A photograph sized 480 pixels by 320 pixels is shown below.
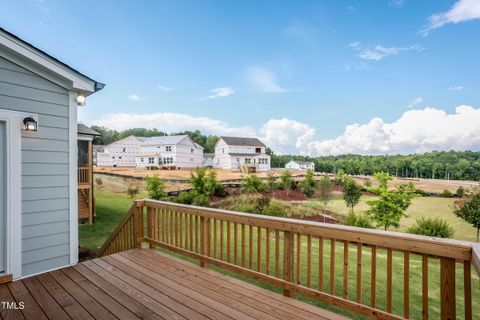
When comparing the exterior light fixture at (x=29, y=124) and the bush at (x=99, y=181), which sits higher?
the exterior light fixture at (x=29, y=124)

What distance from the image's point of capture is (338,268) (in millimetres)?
5883

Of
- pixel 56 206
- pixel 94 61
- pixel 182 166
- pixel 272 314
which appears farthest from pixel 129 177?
pixel 272 314

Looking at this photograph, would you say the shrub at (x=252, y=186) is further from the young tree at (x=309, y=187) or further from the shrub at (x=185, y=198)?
the shrub at (x=185, y=198)

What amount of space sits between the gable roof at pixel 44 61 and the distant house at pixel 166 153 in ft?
105

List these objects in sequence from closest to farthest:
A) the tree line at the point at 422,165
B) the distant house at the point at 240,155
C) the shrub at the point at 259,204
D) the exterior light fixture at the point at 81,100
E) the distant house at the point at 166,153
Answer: the exterior light fixture at the point at 81,100 < the shrub at the point at 259,204 < the tree line at the point at 422,165 < the distant house at the point at 166,153 < the distant house at the point at 240,155

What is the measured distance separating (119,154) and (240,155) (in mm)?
18140

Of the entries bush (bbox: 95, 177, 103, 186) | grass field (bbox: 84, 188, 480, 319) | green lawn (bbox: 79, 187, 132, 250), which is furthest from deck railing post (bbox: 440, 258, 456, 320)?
bush (bbox: 95, 177, 103, 186)

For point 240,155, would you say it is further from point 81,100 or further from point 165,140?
point 81,100

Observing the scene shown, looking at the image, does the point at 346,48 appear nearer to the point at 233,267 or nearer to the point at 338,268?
the point at 338,268

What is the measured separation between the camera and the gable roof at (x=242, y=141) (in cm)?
3998

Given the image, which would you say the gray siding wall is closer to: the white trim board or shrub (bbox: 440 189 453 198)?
the white trim board

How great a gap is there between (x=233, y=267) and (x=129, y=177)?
2127cm

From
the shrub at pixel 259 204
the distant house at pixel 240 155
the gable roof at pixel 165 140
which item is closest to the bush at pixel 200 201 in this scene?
the shrub at pixel 259 204

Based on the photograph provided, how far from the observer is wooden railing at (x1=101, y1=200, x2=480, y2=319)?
1735 millimetres
